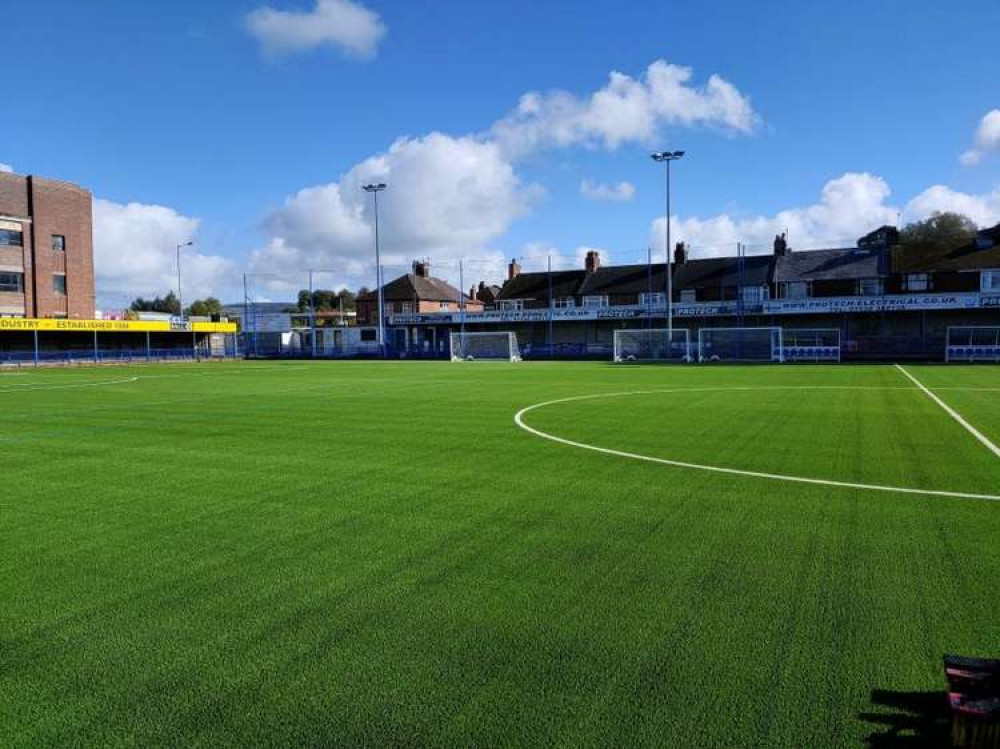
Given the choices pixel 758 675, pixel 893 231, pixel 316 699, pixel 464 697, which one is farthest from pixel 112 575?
pixel 893 231

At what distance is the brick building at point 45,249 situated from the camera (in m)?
56.4

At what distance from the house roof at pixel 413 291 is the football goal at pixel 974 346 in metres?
49.1

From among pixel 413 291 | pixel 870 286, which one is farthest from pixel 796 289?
pixel 413 291

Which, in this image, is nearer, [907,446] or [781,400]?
[907,446]

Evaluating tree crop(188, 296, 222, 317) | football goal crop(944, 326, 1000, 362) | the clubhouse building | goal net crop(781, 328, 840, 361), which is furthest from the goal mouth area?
tree crop(188, 296, 222, 317)

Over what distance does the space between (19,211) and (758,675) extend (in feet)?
221

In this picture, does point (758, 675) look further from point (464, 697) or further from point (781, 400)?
point (781, 400)

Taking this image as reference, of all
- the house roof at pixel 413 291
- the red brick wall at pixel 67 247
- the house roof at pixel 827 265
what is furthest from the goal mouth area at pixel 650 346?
the red brick wall at pixel 67 247

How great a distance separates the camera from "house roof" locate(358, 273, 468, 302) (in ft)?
280

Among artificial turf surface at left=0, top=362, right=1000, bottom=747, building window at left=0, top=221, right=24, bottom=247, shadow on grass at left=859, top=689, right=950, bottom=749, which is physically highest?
building window at left=0, top=221, right=24, bottom=247

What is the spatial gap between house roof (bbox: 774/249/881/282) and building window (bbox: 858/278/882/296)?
0.37 meters

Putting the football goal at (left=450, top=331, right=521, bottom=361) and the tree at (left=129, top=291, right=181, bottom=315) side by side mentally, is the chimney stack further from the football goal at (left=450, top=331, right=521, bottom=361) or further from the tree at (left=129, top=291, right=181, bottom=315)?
the tree at (left=129, top=291, right=181, bottom=315)

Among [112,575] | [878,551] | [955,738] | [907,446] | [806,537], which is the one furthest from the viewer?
[907,446]

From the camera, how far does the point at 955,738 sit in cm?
298
